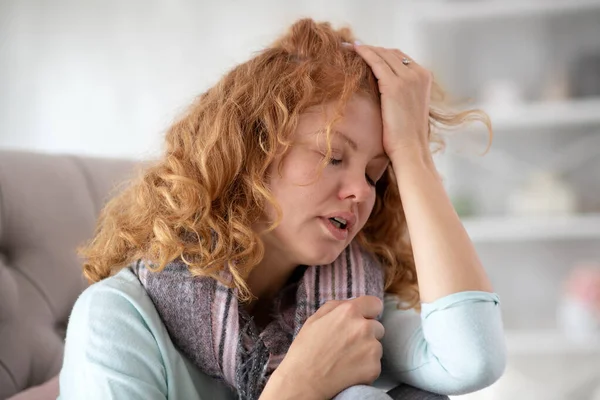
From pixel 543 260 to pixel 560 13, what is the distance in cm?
107

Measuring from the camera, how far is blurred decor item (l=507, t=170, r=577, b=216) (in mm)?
2680

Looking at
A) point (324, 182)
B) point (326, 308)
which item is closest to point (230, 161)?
point (324, 182)

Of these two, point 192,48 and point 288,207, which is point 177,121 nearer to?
point 288,207

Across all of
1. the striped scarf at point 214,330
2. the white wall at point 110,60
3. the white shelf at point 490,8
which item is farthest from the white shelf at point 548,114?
the striped scarf at point 214,330

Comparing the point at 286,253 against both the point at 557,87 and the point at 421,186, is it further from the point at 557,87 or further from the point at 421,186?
the point at 557,87

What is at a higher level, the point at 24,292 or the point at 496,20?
the point at 496,20

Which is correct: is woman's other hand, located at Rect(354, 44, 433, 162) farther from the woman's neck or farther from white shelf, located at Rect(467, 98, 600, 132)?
white shelf, located at Rect(467, 98, 600, 132)

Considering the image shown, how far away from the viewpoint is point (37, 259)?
1.20 meters

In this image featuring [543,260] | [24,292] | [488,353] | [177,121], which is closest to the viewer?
[488,353]

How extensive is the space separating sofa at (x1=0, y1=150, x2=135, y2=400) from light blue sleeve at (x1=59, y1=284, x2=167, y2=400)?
275mm

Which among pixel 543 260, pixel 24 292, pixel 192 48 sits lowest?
pixel 543 260

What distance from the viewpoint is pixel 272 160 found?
0.93m

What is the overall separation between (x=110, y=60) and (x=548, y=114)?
6.15ft

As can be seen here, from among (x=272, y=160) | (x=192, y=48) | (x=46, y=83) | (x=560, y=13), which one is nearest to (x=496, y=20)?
(x=560, y=13)
